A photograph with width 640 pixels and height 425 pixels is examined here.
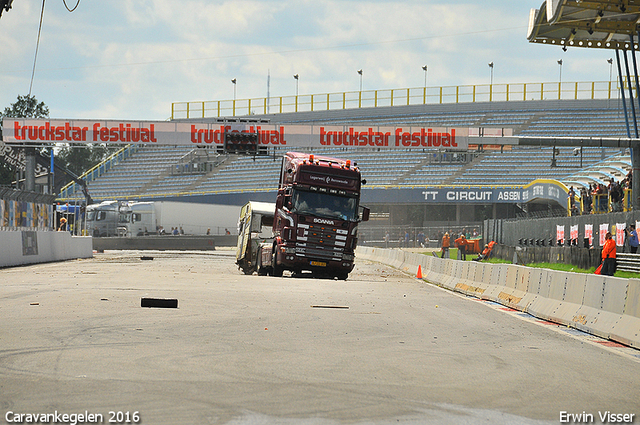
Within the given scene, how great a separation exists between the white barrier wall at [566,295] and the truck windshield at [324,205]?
14.7 feet

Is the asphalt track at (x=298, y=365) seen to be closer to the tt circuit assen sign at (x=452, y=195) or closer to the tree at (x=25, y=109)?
the tt circuit assen sign at (x=452, y=195)

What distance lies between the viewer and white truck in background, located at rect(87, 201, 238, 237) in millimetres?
58438

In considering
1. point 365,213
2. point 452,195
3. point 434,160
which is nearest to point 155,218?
point 452,195

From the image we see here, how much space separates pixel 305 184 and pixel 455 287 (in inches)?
220

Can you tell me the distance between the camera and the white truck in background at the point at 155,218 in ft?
192

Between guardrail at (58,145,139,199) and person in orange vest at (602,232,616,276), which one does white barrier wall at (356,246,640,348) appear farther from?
guardrail at (58,145,139,199)

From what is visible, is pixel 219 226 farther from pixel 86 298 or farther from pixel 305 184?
pixel 86 298

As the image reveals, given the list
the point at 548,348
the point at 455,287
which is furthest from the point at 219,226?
the point at 548,348

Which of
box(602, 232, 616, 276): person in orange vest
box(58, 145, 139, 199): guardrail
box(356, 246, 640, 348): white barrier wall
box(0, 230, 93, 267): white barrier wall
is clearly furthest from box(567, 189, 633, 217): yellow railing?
box(58, 145, 139, 199): guardrail

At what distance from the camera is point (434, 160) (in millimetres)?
67562

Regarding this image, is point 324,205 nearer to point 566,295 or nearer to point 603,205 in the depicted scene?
point 566,295

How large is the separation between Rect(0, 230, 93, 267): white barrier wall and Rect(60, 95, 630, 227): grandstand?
24.8 metres

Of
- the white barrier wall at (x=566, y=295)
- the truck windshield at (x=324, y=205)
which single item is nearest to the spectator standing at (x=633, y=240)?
the white barrier wall at (x=566, y=295)

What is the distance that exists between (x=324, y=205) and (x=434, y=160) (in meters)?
44.5
